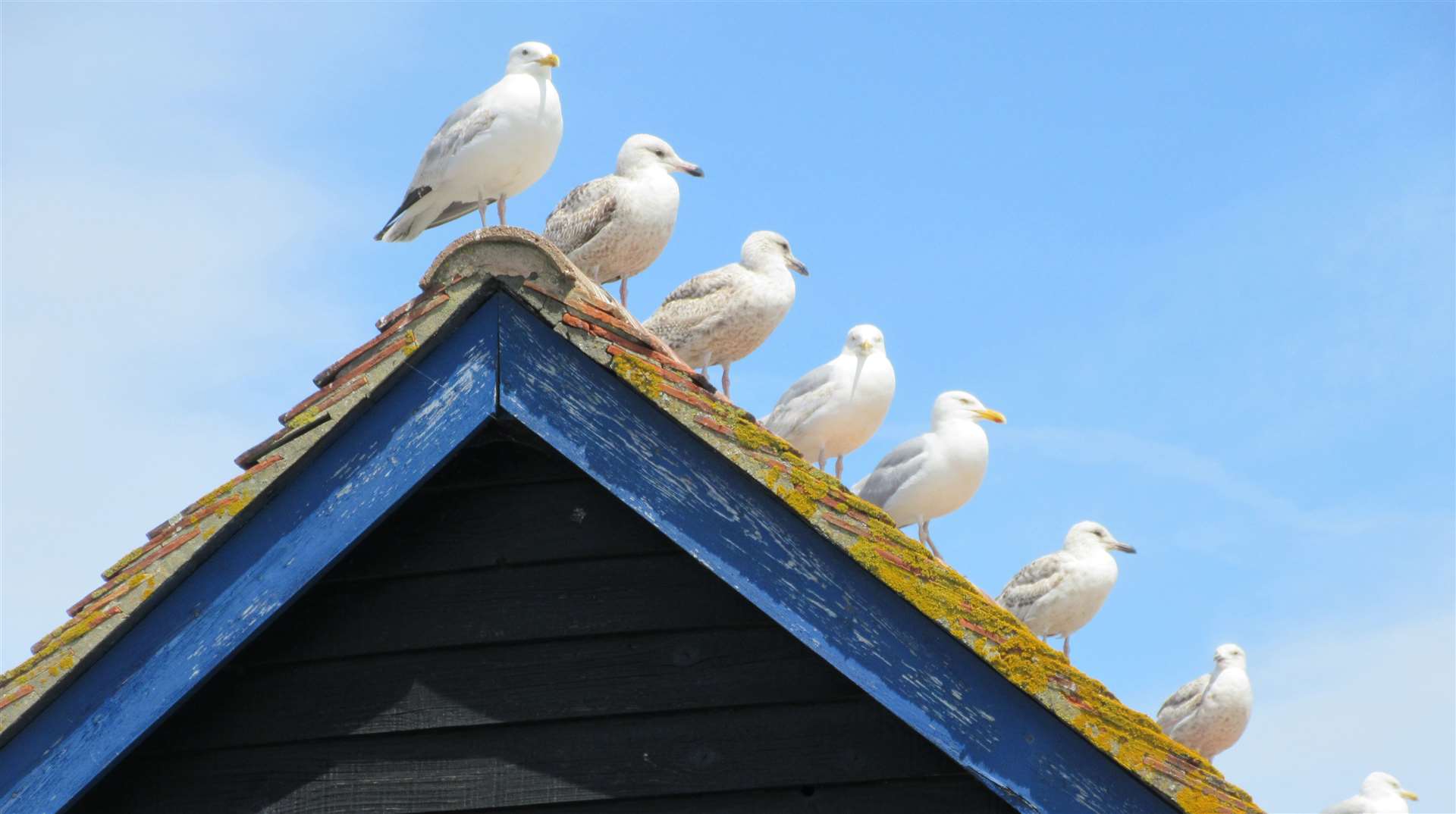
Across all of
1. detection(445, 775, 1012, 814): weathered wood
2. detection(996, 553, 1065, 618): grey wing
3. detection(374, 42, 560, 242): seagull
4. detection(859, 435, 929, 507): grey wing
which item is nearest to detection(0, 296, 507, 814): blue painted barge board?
detection(445, 775, 1012, 814): weathered wood

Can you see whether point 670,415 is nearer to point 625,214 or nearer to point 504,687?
point 504,687

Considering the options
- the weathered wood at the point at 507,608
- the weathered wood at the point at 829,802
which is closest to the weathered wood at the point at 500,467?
the weathered wood at the point at 507,608

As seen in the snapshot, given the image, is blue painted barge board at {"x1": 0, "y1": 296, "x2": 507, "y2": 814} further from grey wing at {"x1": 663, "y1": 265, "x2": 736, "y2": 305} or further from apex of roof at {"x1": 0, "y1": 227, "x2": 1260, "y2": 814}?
grey wing at {"x1": 663, "y1": 265, "x2": 736, "y2": 305}

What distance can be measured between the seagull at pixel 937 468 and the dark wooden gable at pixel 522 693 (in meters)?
9.36

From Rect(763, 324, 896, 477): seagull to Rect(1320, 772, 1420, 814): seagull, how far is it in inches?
304

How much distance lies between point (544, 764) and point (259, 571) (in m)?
0.70

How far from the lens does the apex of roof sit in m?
3.35

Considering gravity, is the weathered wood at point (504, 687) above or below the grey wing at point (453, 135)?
below

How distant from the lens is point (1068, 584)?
14969 millimetres

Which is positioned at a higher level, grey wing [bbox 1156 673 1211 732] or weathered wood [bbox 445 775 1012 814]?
grey wing [bbox 1156 673 1211 732]

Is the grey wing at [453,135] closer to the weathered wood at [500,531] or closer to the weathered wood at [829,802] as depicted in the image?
the weathered wood at [500,531]

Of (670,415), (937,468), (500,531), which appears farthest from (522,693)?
(937,468)

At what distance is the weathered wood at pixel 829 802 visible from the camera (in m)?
3.55

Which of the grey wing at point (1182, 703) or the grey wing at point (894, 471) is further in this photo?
the grey wing at point (1182, 703)
